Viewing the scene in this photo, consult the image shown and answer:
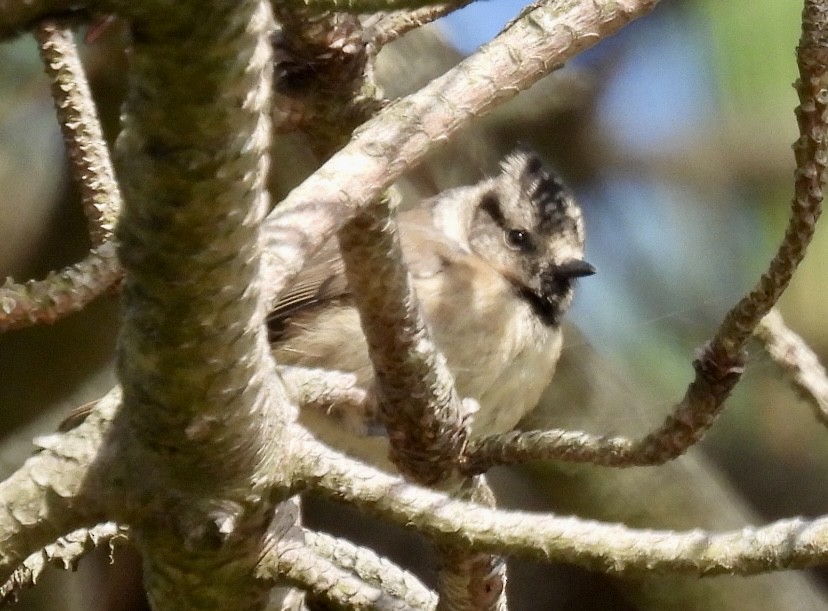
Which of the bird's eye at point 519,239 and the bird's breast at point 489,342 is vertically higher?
the bird's eye at point 519,239

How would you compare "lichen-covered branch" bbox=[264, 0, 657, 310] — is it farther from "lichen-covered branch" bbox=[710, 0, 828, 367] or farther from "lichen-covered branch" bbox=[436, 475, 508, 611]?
"lichen-covered branch" bbox=[436, 475, 508, 611]

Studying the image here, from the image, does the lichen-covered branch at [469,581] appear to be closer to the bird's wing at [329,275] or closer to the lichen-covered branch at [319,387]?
the lichen-covered branch at [319,387]

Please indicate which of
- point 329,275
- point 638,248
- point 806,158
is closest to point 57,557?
point 329,275

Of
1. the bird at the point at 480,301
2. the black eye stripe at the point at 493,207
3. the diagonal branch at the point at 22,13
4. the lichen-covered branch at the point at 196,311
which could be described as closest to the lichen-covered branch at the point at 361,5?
the lichen-covered branch at the point at 196,311

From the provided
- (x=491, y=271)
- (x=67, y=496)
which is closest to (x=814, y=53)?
(x=67, y=496)

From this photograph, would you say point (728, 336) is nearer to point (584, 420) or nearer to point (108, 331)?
point (584, 420)

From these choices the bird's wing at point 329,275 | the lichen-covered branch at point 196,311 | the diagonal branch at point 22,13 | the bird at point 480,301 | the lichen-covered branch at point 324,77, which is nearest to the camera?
the diagonal branch at point 22,13

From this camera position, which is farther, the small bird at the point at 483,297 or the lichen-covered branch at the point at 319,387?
the small bird at the point at 483,297
